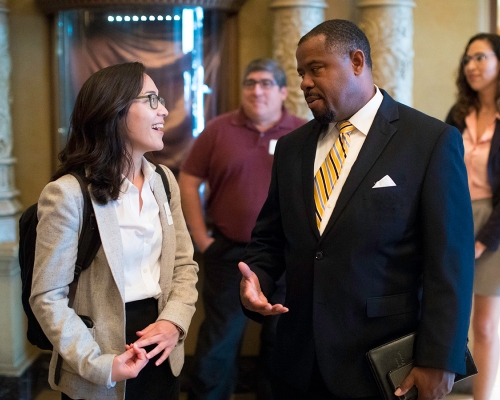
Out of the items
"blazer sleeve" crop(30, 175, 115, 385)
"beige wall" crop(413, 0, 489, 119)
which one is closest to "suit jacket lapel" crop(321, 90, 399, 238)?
"blazer sleeve" crop(30, 175, 115, 385)

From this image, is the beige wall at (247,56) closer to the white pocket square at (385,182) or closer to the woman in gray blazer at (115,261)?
the woman in gray blazer at (115,261)

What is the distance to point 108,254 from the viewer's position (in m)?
1.94

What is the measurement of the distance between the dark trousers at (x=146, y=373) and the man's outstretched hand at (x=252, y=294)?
0.33 metres

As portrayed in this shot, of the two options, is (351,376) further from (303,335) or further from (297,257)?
(297,257)

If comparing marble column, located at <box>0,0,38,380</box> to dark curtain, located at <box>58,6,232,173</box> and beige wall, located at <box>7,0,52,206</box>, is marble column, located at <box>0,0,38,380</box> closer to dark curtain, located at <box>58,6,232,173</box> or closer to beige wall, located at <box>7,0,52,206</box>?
beige wall, located at <box>7,0,52,206</box>

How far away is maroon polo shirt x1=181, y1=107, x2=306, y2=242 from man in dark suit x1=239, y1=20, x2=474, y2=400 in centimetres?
146

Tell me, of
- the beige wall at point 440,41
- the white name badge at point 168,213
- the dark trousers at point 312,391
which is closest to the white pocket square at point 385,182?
the dark trousers at point 312,391

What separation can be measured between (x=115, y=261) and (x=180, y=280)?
340mm

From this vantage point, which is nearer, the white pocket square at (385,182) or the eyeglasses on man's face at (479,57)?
the white pocket square at (385,182)

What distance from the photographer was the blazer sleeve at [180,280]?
2117 millimetres

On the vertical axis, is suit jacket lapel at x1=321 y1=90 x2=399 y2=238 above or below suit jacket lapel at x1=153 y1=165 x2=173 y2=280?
above

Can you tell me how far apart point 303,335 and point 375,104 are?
0.81m

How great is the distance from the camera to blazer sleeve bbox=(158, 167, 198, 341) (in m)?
2.12

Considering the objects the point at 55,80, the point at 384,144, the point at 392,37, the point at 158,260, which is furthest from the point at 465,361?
the point at 55,80
